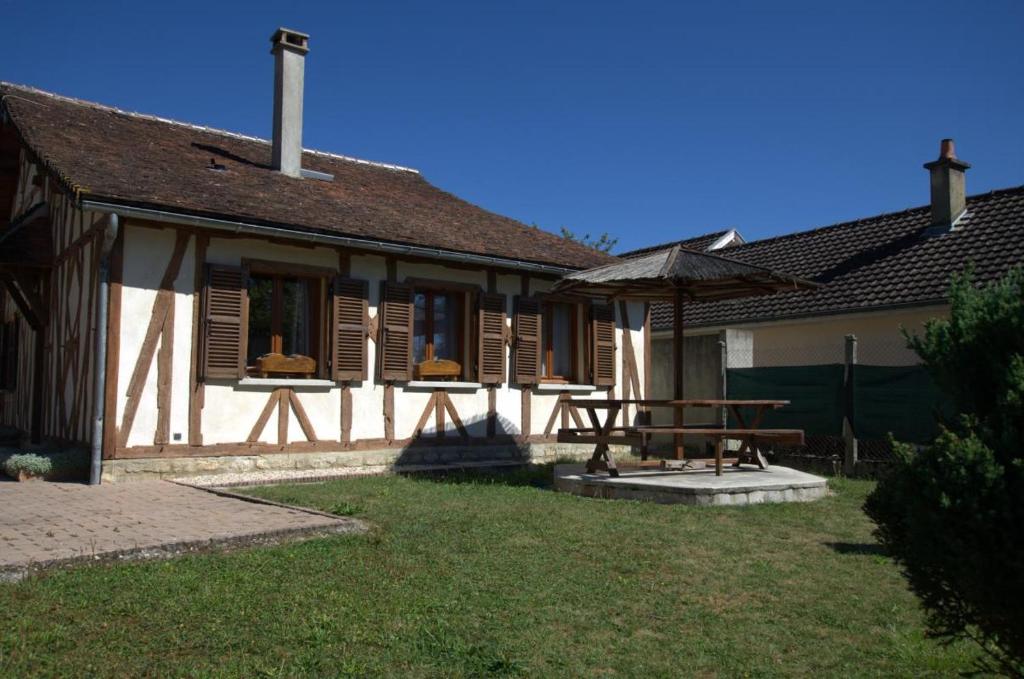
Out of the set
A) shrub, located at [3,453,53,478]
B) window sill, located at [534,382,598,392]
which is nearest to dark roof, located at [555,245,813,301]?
window sill, located at [534,382,598,392]

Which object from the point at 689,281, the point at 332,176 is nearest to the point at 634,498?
the point at 689,281

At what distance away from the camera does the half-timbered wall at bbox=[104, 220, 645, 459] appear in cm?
908

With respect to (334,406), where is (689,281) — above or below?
above

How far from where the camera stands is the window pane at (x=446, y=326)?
11750 mm

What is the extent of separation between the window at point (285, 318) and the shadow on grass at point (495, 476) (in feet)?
6.11

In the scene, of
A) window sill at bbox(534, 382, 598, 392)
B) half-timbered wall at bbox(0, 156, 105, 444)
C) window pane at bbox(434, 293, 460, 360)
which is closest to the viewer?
half-timbered wall at bbox(0, 156, 105, 444)

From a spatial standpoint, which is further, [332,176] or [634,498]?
[332,176]

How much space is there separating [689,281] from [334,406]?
440cm

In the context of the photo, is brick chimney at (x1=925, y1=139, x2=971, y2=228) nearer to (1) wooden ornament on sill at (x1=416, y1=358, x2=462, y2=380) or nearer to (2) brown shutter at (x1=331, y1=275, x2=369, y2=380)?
(1) wooden ornament on sill at (x1=416, y1=358, x2=462, y2=380)

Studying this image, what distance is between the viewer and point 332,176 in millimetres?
13422

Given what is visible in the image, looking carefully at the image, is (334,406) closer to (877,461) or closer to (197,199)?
(197,199)

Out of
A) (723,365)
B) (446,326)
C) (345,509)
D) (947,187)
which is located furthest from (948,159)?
(345,509)

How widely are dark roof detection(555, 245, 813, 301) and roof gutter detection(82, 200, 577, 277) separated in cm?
155

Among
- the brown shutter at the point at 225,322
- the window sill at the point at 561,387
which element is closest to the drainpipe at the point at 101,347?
the brown shutter at the point at 225,322
